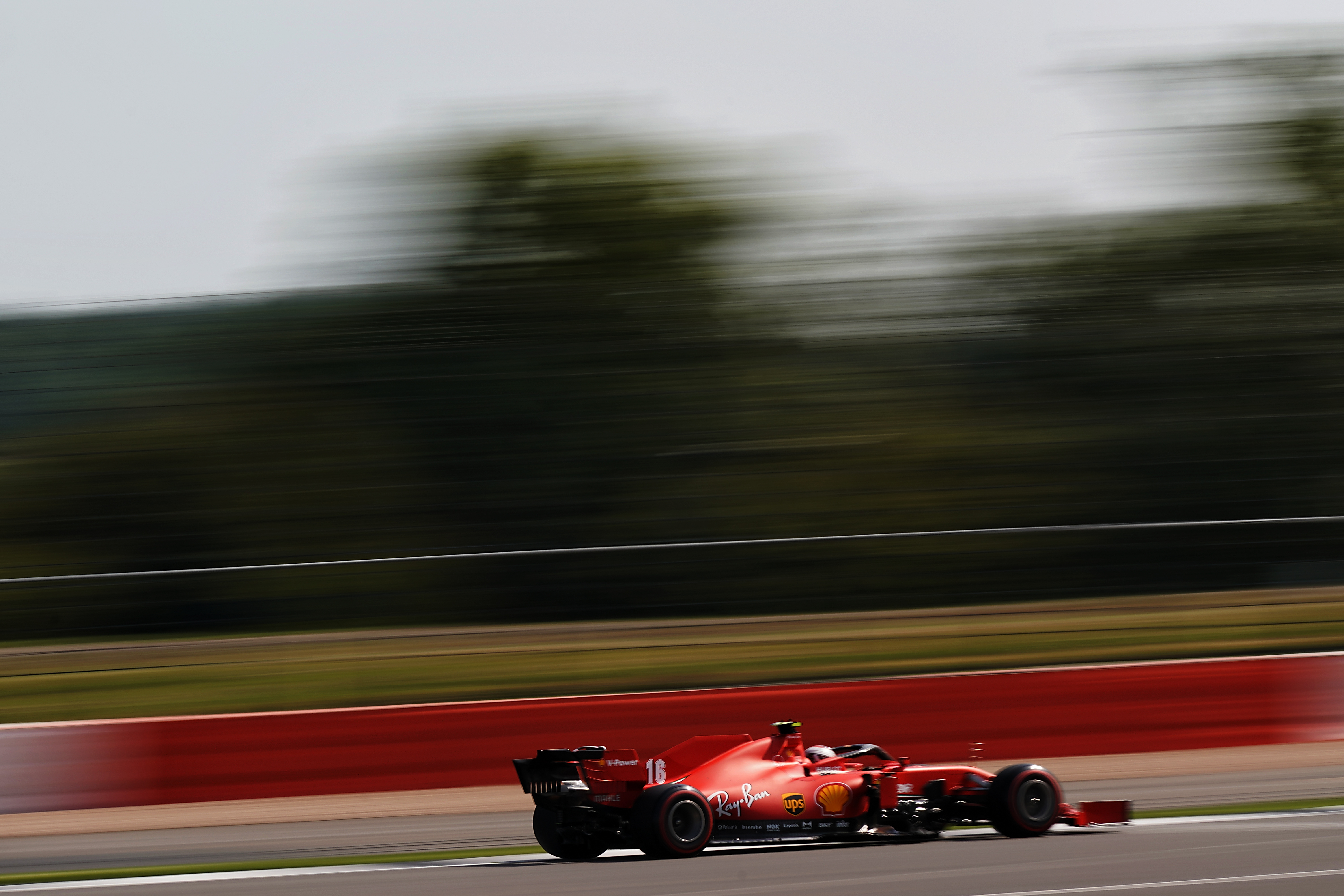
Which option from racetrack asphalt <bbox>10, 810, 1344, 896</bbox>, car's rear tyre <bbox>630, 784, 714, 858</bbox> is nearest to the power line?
racetrack asphalt <bbox>10, 810, 1344, 896</bbox>

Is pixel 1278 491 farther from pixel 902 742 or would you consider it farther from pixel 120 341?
pixel 120 341

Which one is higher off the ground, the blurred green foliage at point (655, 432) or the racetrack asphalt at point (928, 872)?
the blurred green foliage at point (655, 432)

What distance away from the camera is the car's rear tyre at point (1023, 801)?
23.4 ft

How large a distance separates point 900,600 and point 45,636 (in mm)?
6556

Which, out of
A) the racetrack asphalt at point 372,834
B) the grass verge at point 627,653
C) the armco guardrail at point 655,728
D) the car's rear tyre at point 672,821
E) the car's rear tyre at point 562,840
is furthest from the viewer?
the grass verge at point 627,653

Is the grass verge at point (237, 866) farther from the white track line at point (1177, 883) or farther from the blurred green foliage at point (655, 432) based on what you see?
the blurred green foliage at point (655, 432)

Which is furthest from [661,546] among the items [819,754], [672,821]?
[672,821]

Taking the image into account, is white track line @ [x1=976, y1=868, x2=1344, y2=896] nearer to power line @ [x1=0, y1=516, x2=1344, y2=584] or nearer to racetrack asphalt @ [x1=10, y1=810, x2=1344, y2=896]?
racetrack asphalt @ [x1=10, y1=810, x2=1344, y2=896]

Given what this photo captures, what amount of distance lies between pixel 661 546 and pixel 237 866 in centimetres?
507

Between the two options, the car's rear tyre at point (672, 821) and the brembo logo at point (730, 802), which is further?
the brembo logo at point (730, 802)

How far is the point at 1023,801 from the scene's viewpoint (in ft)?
23.5

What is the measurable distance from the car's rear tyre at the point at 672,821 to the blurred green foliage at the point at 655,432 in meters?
4.44

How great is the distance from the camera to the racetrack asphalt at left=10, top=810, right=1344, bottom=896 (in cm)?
600

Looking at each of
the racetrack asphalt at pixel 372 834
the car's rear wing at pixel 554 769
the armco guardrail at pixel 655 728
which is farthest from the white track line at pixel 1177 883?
the armco guardrail at pixel 655 728
